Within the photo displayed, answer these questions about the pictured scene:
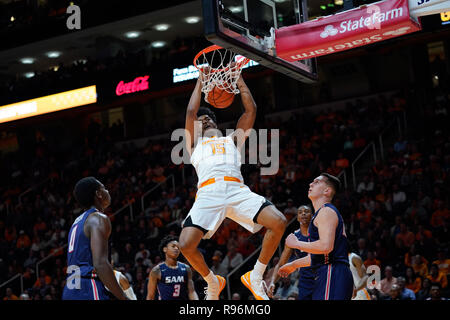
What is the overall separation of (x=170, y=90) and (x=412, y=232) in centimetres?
798

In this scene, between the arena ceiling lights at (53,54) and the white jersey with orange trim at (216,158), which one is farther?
the arena ceiling lights at (53,54)

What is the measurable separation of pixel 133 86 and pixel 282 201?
5645mm

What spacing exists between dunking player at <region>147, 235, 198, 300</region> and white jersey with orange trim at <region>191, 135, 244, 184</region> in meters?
2.52

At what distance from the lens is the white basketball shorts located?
6141 millimetres

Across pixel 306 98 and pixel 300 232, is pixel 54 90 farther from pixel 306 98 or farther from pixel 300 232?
pixel 300 232

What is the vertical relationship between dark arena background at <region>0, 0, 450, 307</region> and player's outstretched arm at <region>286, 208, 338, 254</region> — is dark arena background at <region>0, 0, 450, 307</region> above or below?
above

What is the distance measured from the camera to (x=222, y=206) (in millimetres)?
6215

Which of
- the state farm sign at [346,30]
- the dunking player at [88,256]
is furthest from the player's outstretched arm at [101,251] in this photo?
the state farm sign at [346,30]

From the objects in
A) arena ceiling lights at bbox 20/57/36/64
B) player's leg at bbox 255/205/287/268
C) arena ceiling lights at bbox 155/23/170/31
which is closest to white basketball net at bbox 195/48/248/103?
player's leg at bbox 255/205/287/268

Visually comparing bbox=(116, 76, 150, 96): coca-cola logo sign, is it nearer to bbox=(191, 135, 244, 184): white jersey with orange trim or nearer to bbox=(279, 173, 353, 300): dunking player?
bbox=(191, 135, 244, 184): white jersey with orange trim

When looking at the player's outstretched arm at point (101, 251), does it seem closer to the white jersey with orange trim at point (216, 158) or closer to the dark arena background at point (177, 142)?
the white jersey with orange trim at point (216, 158)

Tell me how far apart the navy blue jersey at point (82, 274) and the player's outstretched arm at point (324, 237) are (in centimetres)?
166

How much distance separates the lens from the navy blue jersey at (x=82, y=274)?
4.88m

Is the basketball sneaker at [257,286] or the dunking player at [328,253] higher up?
the dunking player at [328,253]
